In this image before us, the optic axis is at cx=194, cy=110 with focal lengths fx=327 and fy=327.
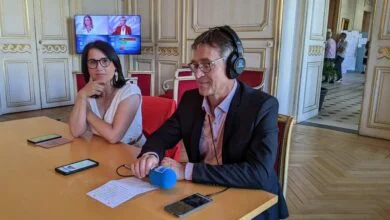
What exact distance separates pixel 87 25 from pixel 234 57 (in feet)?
16.5

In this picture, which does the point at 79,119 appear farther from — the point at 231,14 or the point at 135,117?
the point at 231,14

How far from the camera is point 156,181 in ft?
3.32

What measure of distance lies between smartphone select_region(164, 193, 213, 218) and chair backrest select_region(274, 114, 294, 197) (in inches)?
21.3

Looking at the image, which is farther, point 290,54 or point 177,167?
point 290,54

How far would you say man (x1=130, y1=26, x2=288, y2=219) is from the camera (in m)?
1.06

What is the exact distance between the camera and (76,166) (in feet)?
3.84

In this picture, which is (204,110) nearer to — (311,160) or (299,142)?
(311,160)

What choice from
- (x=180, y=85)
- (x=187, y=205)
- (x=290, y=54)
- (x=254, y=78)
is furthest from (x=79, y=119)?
(x=290, y=54)

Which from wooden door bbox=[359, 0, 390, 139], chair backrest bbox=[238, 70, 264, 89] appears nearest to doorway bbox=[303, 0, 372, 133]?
wooden door bbox=[359, 0, 390, 139]

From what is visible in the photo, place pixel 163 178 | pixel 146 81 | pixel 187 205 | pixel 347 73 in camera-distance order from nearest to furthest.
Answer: pixel 187 205
pixel 163 178
pixel 146 81
pixel 347 73

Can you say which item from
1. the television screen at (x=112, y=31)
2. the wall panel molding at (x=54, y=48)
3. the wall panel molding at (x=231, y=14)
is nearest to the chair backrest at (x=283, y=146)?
the wall panel molding at (x=231, y=14)

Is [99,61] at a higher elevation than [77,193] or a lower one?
higher

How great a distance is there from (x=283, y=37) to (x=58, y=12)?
151 inches

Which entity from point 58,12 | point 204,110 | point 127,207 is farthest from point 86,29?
point 127,207
